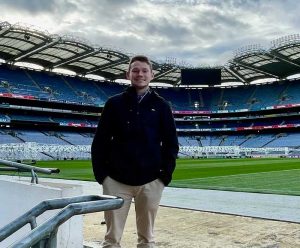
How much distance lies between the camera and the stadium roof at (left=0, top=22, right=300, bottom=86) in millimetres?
48688

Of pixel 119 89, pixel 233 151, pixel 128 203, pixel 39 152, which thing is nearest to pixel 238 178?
pixel 128 203

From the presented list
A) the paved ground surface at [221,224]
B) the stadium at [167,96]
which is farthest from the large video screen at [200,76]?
the paved ground surface at [221,224]

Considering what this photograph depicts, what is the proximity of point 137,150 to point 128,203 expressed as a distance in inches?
21.4

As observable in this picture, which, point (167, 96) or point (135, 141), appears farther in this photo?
point (167, 96)

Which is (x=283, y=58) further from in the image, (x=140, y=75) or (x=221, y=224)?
(x=140, y=75)

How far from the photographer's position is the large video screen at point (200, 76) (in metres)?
69.7

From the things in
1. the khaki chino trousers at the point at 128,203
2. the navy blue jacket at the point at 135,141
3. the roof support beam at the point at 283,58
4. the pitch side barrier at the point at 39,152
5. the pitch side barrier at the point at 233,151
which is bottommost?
the pitch side barrier at the point at 233,151

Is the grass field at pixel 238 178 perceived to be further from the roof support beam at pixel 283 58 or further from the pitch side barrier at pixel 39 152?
the roof support beam at pixel 283 58

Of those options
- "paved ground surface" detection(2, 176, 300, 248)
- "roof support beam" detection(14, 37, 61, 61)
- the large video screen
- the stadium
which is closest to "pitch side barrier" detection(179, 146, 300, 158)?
the stadium

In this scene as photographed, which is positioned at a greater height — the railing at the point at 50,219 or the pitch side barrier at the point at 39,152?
the railing at the point at 50,219

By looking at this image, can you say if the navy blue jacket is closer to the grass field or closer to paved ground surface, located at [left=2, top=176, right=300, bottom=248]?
paved ground surface, located at [left=2, top=176, right=300, bottom=248]

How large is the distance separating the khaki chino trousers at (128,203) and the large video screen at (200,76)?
6563 cm

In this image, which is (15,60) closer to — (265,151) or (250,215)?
(265,151)

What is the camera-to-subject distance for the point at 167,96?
259ft
